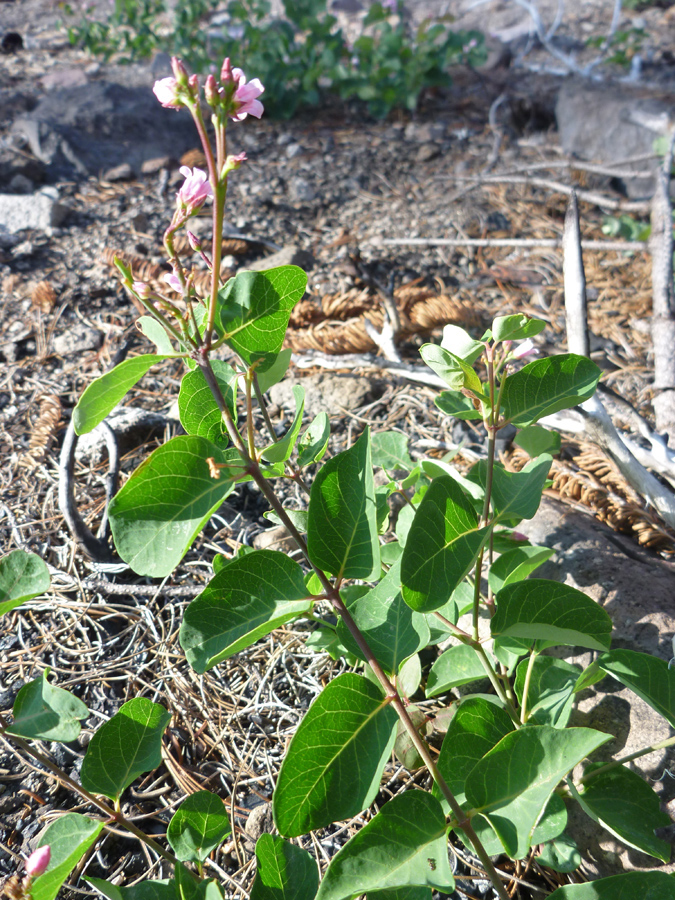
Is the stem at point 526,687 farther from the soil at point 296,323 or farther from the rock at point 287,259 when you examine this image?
the rock at point 287,259

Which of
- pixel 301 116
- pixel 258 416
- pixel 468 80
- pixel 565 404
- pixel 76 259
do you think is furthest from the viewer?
pixel 468 80

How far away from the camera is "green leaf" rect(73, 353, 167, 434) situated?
0.79 m

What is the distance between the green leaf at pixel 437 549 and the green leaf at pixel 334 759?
0.17 metres

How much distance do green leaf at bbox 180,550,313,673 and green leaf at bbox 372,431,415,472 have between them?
568 mm

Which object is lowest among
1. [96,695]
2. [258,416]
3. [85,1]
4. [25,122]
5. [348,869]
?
[96,695]

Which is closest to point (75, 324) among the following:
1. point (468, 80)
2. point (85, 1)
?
point (468, 80)

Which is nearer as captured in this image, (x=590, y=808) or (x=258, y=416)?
(x=590, y=808)

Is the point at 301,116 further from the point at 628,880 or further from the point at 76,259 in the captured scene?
the point at 628,880

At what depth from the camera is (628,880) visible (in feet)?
2.60

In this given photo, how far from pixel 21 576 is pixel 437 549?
26.5 inches

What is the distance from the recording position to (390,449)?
1.42 metres

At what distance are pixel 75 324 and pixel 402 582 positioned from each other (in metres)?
2.38

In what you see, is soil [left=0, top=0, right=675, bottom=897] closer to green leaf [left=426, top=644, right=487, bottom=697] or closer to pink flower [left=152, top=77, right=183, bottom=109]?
green leaf [left=426, top=644, right=487, bottom=697]

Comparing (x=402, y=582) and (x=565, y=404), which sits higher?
(x=565, y=404)
